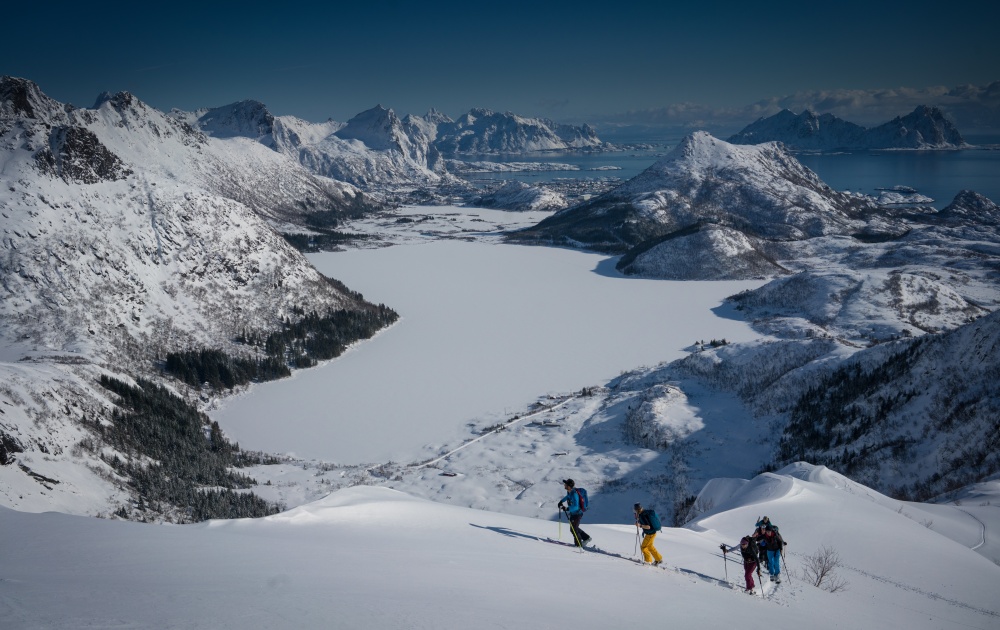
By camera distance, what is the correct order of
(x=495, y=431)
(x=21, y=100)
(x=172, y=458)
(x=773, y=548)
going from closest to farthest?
(x=773, y=548)
(x=172, y=458)
(x=495, y=431)
(x=21, y=100)

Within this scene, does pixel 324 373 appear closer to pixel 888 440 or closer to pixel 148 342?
pixel 148 342

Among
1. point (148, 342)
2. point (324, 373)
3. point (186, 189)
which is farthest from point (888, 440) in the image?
point (186, 189)

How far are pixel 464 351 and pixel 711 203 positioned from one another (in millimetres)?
129573

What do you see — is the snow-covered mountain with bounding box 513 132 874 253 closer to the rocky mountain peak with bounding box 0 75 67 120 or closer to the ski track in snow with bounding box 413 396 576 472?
the ski track in snow with bounding box 413 396 576 472

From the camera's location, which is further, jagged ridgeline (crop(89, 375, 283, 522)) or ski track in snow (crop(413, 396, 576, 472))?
ski track in snow (crop(413, 396, 576, 472))

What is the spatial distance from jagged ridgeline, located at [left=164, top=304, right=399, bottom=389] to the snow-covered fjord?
197 cm

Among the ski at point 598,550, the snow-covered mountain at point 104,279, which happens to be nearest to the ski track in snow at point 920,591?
the ski at point 598,550

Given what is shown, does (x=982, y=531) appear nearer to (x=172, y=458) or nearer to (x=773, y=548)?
(x=773, y=548)

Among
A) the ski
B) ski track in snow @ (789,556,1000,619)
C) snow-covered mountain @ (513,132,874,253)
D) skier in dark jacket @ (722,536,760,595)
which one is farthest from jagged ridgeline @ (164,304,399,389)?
snow-covered mountain @ (513,132,874,253)

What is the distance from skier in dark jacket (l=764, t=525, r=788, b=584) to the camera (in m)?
14.3

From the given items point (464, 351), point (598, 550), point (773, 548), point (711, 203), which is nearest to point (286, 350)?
point (464, 351)

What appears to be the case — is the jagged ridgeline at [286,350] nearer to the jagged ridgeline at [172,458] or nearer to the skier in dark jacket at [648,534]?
the jagged ridgeline at [172,458]

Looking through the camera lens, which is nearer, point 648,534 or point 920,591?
point 648,534

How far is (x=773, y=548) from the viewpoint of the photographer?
47.3 ft
